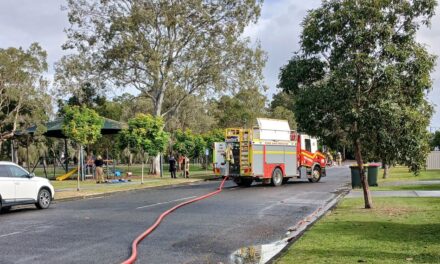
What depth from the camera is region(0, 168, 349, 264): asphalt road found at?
949 centimetres

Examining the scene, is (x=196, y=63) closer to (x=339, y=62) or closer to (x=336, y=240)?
(x=339, y=62)

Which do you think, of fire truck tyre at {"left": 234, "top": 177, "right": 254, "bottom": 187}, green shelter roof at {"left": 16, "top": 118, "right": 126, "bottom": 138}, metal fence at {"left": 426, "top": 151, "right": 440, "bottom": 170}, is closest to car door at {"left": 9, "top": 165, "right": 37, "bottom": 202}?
fire truck tyre at {"left": 234, "top": 177, "right": 254, "bottom": 187}

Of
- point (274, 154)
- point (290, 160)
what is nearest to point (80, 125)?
point (274, 154)

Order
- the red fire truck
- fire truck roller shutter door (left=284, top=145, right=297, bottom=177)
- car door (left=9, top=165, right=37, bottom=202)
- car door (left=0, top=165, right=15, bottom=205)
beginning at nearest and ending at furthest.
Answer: car door (left=0, top=165, right=15, bottom=205) → car door (left=9, top=165, right=37, bottom=202) → the red fire truck → fire truck roller shutter door (left=284, top=145, right=297, bottom=177)

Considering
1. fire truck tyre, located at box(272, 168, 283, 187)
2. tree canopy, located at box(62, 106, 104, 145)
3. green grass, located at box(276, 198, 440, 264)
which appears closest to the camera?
green grass, located at box(276, 198, 440, 264)

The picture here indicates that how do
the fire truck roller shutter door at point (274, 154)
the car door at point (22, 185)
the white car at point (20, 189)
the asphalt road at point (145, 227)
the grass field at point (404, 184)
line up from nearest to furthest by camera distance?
1. the asphalt road at point (145, 227)
2. the white car at point (20, 189)
3. the car door at point (22, 185)
4. the grass field at point (404, 184)
5. the fire truck roller shutter door at point (274, 154)

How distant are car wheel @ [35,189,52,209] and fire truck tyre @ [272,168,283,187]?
13333 mm

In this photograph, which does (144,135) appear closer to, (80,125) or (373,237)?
(80,125)

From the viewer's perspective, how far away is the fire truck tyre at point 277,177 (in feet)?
94.8

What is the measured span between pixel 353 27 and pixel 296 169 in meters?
16.5

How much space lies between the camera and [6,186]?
17.2 meters

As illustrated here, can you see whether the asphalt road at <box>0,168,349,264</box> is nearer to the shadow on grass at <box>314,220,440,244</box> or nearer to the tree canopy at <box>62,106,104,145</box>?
the shadow on grass at <box>314,220,440,244</box>

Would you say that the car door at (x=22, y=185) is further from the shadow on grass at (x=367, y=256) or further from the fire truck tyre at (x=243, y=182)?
the fire truck tyre at (x=243, y=182)

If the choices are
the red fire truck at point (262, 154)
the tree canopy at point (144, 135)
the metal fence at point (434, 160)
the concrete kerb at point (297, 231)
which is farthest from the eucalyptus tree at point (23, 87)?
the metal fence at point (434, 160)
